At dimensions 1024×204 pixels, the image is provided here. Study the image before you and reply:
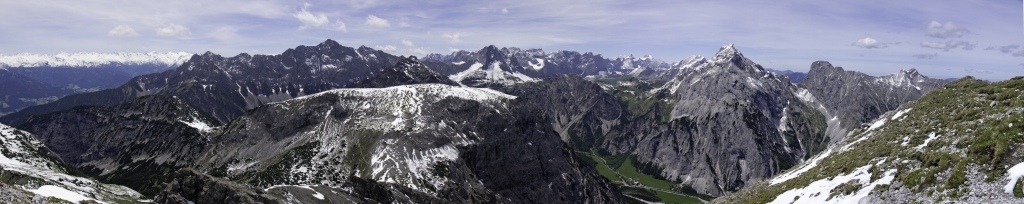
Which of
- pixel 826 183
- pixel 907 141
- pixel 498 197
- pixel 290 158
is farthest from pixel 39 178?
pixel 907 141

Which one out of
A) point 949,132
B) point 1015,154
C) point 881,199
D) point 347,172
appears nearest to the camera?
point 1015,154

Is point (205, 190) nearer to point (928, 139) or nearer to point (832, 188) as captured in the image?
point (832, 188)

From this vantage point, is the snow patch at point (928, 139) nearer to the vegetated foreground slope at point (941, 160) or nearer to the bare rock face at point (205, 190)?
the vegetated foreground slope at point (941, 160)

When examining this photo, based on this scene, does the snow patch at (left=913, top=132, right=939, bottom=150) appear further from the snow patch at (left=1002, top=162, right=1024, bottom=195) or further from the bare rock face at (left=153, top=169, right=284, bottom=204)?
the bare rock face at (left=153, top=169, right=284, bottom=204)

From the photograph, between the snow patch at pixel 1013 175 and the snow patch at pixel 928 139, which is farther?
the snow patch at pixel 928 139

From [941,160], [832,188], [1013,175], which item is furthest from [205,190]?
[1013,175]

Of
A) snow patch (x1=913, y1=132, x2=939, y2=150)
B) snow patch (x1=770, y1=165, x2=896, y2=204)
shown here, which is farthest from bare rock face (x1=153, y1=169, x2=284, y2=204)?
snow patch (x1=913, y1=132, x2=939, y2=150)

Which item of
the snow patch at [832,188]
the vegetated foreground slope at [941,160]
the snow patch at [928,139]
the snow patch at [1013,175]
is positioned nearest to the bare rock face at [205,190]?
the vegetated foreground slope at [941,160]

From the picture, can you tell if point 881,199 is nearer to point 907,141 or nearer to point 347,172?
point 907,141
